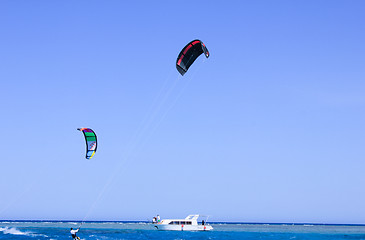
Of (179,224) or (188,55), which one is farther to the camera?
(179,224)

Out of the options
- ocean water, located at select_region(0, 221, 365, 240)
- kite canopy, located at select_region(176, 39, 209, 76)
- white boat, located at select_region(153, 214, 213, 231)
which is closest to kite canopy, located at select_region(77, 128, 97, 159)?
kite canopy, located at select_region(176, 39, 209, 76)

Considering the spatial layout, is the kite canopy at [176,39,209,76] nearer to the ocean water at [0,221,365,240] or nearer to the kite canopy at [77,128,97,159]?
the kite canopy at [77,128,97,159]

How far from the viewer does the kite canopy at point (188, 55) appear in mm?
20844

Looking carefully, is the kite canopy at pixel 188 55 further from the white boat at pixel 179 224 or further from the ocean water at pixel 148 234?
the white boat at pixel 179 224

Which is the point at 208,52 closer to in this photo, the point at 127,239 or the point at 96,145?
the point at 96,145

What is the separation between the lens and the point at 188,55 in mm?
21422

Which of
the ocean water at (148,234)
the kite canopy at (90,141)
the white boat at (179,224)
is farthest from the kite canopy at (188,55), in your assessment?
the white boat at (179,224)

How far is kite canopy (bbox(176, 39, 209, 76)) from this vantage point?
20.8 m

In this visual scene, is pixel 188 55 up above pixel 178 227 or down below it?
above

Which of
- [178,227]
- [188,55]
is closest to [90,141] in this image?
[188,55]

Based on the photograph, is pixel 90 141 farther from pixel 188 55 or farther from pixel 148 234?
pixel 148 234

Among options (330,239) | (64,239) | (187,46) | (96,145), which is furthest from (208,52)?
→ (330,239)

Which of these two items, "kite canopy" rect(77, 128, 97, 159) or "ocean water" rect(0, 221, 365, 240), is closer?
"kite canopy" rect(77, 128, 97, 159)

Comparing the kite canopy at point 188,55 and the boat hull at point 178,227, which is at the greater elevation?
the kite canopy at point 188,55
